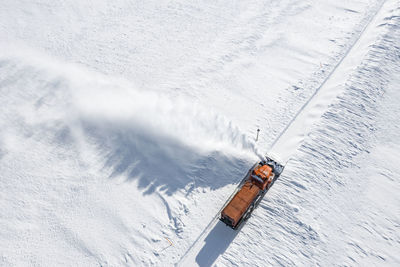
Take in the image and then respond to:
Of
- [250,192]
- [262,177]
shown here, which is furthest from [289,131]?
[250,192]

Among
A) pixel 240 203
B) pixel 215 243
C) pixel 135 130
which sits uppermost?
pixel 135 130

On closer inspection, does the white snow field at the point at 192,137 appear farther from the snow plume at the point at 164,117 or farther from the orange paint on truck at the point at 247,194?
the orange paint on truck at the point at 247,194

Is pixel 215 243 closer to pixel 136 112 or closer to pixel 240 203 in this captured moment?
pixel 240 203

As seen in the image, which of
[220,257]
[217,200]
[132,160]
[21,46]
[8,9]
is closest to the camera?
[220,257]

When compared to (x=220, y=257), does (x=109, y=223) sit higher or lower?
lower

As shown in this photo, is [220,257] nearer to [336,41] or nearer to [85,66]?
[85,66]

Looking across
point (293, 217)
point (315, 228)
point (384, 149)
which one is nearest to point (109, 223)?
point (293, 217)

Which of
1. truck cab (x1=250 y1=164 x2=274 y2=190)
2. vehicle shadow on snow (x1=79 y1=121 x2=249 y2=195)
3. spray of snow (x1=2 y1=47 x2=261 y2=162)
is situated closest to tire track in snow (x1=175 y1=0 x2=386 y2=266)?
spray of snow (x1=2 y1=47 x2=261 y2=162)
